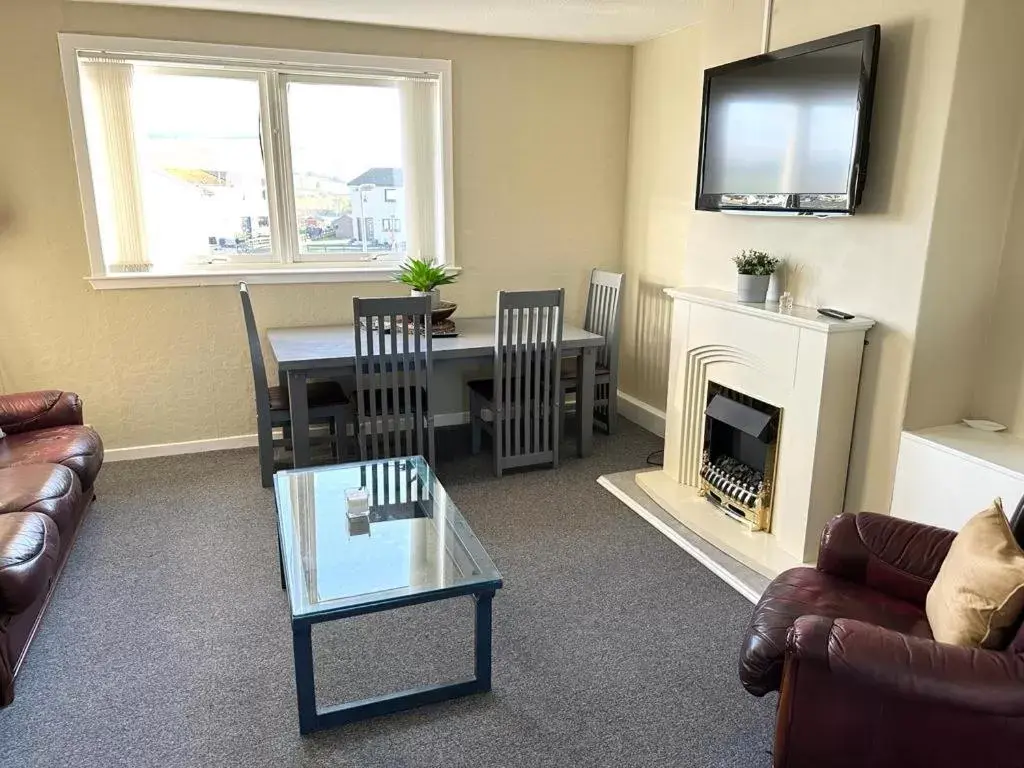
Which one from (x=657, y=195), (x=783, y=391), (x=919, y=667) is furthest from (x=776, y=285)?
(x=919, y=667)

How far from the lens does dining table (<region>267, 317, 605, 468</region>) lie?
345cm

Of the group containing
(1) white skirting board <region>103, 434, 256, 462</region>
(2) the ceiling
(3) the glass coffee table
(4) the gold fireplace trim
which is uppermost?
(2) the ceiling

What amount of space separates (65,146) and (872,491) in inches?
163

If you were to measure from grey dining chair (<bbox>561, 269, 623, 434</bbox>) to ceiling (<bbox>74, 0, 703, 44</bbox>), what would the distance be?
142 centimetres

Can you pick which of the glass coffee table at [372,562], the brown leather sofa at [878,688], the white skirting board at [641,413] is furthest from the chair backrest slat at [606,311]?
the brown leather sofa at [878,688]

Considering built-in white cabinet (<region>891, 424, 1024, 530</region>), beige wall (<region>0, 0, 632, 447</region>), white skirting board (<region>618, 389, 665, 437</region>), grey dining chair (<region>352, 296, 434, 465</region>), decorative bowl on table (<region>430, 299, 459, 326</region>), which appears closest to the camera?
built-in white cabinet (<region>891, 424, 1024, 530</region>)

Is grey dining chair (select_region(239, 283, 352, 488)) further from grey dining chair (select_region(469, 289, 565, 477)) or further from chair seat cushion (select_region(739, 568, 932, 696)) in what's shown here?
chair seat cushion (select_region(739, 568, 932, 696))

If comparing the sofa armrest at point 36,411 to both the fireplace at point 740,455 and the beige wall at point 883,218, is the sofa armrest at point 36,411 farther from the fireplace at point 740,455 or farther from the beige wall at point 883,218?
the beige wall at point 883,218

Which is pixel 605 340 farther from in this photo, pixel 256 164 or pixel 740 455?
pixel 256 164

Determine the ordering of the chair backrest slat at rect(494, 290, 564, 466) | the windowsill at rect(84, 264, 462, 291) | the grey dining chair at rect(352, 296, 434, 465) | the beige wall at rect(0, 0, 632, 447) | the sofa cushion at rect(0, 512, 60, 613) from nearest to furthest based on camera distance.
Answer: the sofa cushion at rect(0, 512, 60, 613)
the grey dining chair at rect(352, 296, 434, 465)
the beige wall at rect(0, 0, 632, 447)
the chair backrest slat at rect(494, 290, 564, 466)
the windowsill at rect(84, 264, 462, 291)

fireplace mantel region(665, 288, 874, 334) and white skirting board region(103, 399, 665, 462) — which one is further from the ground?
fireplace mantel region(665, 288, 874, 334)

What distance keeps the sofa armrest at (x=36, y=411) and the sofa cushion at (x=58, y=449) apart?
0.04m

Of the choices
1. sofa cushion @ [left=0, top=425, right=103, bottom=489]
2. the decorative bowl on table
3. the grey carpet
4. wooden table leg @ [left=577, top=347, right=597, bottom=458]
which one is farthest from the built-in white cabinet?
sofa cushion @ [left=0, top=425, right=103, bottom=489]

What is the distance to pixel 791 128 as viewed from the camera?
2873 millimetres
